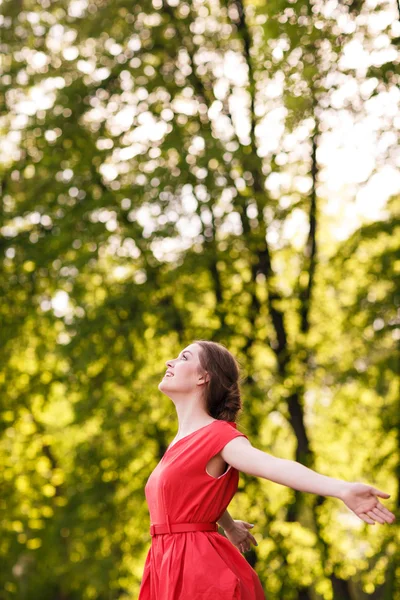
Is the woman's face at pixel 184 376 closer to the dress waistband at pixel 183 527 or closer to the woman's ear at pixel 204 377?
the woman's ear at pixel 204 377

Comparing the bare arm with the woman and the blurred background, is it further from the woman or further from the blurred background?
the blurred background

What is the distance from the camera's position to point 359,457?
34.6 feet

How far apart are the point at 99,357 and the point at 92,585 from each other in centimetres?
252

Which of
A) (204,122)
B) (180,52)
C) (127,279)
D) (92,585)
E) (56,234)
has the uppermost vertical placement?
(180,52)

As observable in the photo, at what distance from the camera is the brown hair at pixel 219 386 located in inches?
126

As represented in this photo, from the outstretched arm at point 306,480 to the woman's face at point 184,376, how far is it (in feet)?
1.09

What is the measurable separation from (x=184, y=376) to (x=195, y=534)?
1.79ft

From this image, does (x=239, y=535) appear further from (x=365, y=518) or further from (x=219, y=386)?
(x=365, y=518)

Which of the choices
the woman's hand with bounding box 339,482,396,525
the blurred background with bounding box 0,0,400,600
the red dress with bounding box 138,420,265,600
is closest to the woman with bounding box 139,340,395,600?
the red dress with bounding box 138,420,265,600

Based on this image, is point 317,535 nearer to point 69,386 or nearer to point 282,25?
point 69,386

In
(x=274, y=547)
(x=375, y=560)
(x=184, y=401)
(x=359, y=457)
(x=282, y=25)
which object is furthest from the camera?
(x=359, y=457)

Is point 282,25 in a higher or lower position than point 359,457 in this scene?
higher

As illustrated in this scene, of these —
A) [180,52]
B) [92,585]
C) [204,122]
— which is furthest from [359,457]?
[180,52]

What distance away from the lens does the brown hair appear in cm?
320
